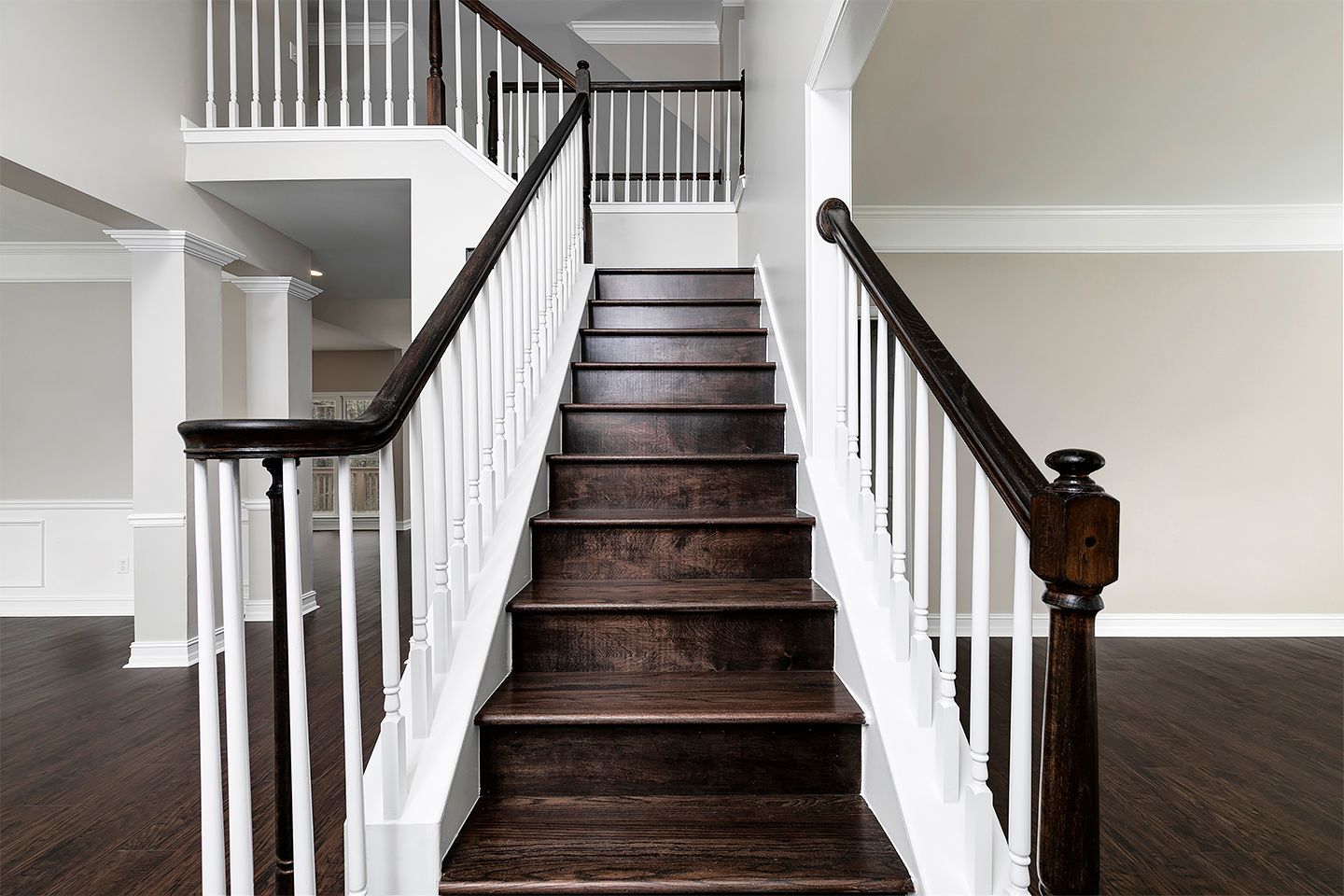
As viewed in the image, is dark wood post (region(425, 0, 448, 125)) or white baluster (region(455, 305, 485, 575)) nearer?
white baluster (region(455, 305, 485, 575))

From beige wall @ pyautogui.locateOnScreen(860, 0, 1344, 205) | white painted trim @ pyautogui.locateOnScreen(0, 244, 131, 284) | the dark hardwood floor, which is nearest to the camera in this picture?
the dark hardwood floor

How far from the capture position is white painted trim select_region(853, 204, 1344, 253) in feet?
13.8

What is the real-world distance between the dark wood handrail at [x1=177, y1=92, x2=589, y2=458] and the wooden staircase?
0.65 metres

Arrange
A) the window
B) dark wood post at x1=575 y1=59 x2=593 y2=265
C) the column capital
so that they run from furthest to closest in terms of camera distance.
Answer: the window → dark wood post at x1=575 y1=59 x2=593 y2=265 → the column capital

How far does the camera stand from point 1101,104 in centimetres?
297

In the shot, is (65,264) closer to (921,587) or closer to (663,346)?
(663,346)

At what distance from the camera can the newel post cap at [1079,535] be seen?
823 mm

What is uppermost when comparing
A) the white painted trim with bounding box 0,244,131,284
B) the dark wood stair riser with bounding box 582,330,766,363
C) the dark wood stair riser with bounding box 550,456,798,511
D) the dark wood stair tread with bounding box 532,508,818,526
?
the white painted trim with bounding box 0,244,131,284

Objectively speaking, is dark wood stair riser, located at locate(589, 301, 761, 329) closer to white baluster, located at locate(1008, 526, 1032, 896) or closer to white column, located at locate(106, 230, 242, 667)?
white column, located at locate(106, 230, 242, 667)

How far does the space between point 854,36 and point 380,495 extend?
1.53 metres

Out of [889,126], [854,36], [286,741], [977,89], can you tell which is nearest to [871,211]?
[889,126]

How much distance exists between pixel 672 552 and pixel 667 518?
0.10 meters

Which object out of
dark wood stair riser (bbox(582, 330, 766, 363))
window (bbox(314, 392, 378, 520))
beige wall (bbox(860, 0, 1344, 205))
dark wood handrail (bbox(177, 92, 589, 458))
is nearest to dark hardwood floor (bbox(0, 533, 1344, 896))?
dark wood handrail (bbox(177, 92, 589, 458))

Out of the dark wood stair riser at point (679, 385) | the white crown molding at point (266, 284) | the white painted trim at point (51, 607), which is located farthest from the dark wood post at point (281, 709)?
the white painted trim at point (51, 607)
